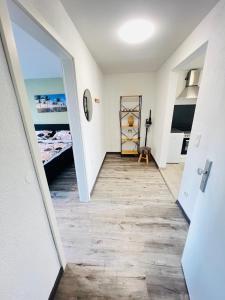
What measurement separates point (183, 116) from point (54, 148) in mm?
3460

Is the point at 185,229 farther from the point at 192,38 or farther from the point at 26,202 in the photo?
the point at 192,38

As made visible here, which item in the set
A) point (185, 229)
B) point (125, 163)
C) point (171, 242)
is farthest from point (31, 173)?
point (125, 163)

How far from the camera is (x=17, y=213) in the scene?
74 cm

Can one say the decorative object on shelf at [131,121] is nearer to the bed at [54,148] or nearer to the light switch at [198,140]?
the bed at [54,148]

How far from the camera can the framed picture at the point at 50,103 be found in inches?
164

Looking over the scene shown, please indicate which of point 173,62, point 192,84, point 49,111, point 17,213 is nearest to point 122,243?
point 17,213

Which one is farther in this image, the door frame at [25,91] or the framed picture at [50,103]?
the framed picture at [50,103]

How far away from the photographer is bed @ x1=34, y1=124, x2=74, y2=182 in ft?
8.23

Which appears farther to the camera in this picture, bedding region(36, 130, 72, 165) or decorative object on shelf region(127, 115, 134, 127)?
decorative object on shelf region(127, 115, 134, 127)

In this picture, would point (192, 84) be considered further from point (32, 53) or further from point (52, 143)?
point (52, 143)

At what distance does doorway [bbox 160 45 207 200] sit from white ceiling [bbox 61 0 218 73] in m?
1.11

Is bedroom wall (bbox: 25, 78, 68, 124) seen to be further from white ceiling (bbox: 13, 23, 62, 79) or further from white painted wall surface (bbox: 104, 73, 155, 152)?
white painted wall surface (bbox: 104, 73, 155, 152)

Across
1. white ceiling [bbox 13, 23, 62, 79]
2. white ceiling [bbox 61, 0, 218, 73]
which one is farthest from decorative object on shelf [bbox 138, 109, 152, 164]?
white ceiling [bbox 13, 23, 62, 79]

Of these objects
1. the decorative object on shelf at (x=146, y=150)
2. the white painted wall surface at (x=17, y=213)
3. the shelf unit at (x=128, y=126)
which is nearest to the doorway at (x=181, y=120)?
the decorative object on shelf at (x=146, y=150)
